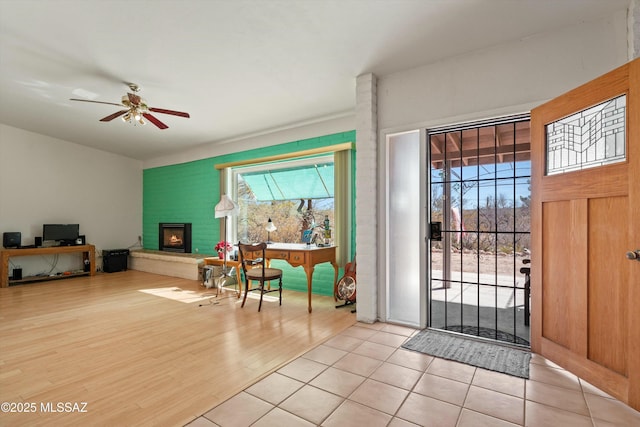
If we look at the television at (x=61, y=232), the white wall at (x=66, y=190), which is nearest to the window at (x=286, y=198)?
the white wall at (x=66, y=190)

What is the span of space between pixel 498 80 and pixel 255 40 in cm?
238

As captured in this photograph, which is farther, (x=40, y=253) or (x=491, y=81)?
(x=40, y=253)

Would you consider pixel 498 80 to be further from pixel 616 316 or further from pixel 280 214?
pixel 280 214

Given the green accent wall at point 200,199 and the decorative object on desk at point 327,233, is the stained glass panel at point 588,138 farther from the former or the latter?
the decorative object on desk at point 327,233

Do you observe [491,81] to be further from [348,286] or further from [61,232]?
[61,232]

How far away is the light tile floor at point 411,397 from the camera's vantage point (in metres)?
1.84

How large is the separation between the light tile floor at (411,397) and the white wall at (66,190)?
6.99m

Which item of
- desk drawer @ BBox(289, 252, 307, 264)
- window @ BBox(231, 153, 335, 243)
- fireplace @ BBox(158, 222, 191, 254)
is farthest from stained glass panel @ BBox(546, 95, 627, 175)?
fireplace @ BBox(158, 222, 191, 254)

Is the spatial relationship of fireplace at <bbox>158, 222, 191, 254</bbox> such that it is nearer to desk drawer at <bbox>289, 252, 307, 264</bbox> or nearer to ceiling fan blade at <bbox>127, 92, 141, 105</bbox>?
ceiling fan blade at <bbox>127, 92, 141, 105</bbox>

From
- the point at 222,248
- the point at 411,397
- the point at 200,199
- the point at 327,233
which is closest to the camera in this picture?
the point at 411,397

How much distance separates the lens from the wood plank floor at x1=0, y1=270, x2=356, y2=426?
2.05 metres

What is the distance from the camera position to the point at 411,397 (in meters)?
2.09

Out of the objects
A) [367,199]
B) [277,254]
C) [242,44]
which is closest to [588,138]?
[367,199]

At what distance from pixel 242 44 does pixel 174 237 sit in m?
5.48
